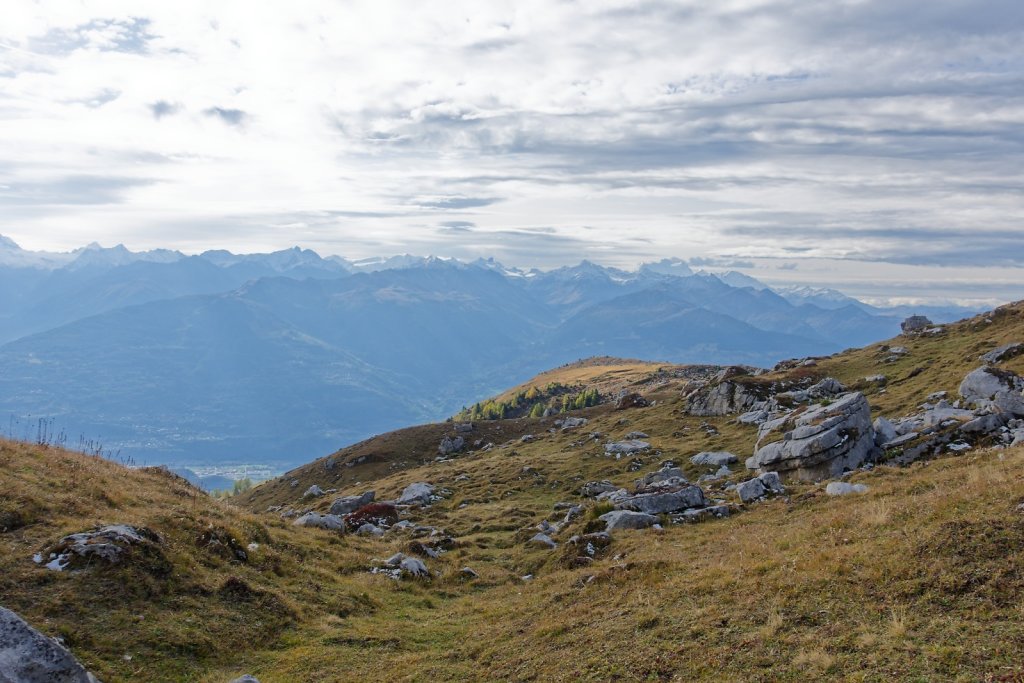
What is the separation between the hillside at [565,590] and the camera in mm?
13328

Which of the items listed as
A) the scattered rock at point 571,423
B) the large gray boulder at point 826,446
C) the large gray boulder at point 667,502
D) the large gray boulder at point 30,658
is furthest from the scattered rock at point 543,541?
the scattered rock at point 571,423

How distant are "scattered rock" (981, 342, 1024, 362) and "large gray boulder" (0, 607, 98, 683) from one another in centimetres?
6338

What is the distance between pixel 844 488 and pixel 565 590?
1575 cm

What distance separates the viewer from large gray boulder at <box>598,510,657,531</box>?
101ft

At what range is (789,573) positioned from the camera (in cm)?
1706

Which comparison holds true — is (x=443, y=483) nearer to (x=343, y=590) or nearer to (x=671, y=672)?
(x=343, y=590)

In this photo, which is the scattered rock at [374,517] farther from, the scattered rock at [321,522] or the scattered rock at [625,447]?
the scattered rock at [625,447]

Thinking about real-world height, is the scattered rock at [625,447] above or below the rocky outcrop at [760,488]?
below

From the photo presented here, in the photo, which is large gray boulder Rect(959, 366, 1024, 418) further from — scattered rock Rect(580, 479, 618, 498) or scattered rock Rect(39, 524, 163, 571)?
scattered rock Rect(39, 524, 163, 571)

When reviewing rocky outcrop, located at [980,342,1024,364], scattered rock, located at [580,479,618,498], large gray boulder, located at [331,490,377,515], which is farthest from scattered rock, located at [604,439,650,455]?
rocky outcrop, located at [980,342,1024,364]

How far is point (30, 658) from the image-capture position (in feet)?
38.7

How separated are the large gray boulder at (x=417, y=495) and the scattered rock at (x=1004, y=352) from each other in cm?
5190

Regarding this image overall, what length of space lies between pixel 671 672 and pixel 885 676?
4.30 meters

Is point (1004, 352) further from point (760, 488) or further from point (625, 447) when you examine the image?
point (625, 447)
